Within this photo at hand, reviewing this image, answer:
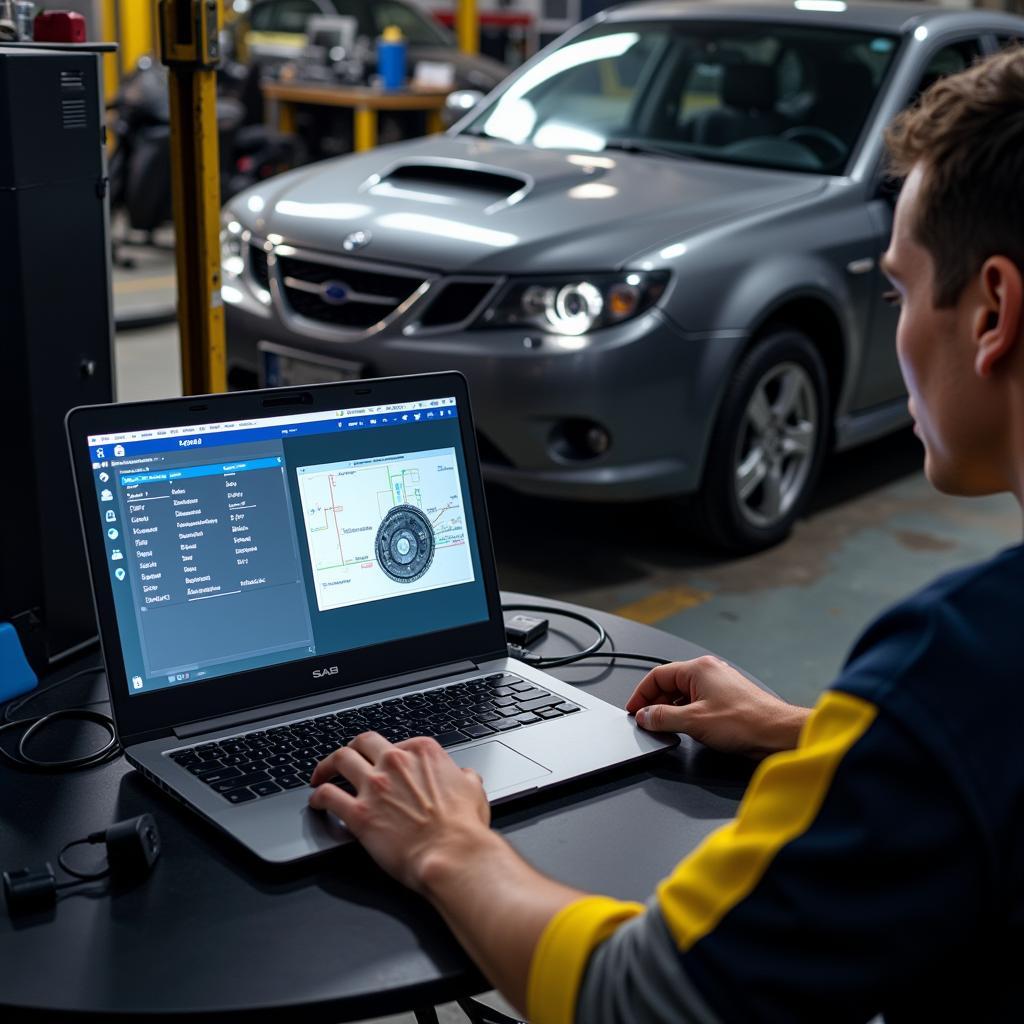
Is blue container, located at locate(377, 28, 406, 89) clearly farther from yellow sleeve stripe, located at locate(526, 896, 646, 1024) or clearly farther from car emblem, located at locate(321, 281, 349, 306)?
yellow sleeve stripe, located at locate(526, 896, 646, 1024)

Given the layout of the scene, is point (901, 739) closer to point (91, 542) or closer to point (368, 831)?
point (368, 831)

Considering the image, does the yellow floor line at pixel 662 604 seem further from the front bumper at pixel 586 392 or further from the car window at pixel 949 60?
the car window at pixel 949 60

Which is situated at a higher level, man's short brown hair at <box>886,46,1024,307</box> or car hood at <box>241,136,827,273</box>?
man's short brown hair at <box>886,46,1024,307</box>

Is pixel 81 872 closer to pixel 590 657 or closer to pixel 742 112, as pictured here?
pixel 590 657

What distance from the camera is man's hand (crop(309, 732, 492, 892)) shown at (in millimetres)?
1191

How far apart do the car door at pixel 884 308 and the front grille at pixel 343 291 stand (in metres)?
1.46

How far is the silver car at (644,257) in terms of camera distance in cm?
378

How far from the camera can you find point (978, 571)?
93 cm

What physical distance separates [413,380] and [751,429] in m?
2.69

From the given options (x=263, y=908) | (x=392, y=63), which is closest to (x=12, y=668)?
(x=263, y=908)

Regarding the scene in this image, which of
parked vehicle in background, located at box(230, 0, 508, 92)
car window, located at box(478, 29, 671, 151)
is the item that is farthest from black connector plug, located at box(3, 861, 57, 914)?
parked vehicle in background, located at box(230, 0, 508, 92)

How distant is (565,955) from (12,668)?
33.3 inches

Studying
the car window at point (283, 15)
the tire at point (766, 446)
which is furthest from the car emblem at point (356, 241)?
the car window at point (283, 15)

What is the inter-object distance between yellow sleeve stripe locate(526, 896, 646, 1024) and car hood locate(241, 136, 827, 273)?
9.39ft
